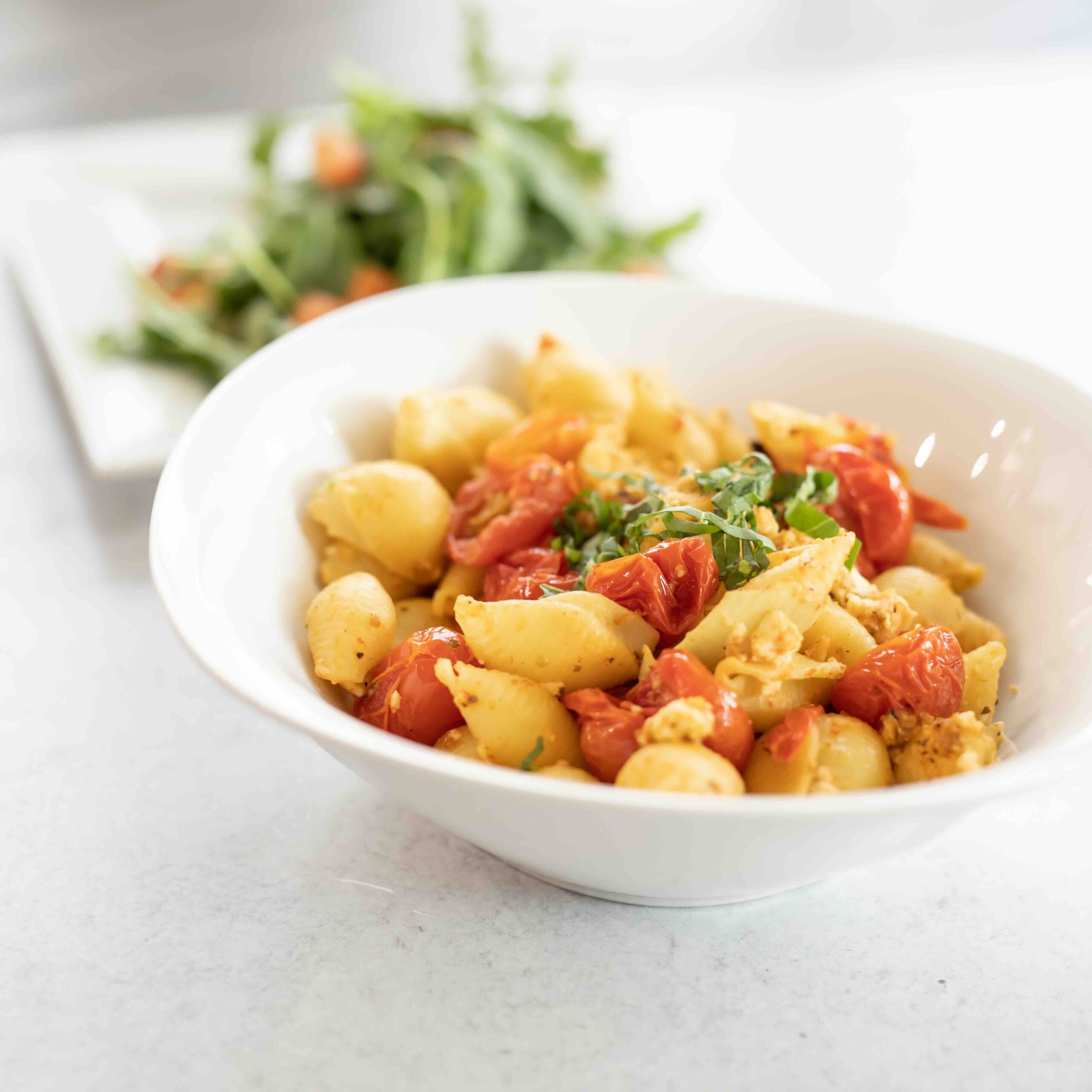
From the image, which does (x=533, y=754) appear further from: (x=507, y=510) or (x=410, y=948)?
(x=507, y=510)

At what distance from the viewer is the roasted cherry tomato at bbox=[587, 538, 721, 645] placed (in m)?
1.05

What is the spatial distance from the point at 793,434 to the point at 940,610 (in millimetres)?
275

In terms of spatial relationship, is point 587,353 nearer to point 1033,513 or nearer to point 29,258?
point 1033,513

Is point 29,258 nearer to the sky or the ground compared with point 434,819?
nearer to the sky

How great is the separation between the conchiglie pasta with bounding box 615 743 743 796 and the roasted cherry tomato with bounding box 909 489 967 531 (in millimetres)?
573

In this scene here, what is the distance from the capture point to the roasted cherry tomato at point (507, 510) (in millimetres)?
1229

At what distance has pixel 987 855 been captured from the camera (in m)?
1.14

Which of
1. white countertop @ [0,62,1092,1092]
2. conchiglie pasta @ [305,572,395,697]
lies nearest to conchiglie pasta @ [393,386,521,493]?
conchiglie pasta @ [305,572,395,697]

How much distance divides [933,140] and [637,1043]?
2.76 metres

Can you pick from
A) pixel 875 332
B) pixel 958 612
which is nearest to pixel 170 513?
pixel 958 612

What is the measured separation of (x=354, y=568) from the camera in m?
1.25

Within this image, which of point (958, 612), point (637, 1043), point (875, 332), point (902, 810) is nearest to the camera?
point (902, 810)

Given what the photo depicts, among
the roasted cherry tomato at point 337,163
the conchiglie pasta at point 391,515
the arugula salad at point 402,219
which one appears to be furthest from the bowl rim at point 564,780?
the roasted cherry tomato at point 337,163

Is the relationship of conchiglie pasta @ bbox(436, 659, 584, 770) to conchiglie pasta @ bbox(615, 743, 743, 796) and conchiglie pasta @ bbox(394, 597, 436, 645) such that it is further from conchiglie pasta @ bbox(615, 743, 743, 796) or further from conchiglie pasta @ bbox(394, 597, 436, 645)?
conchiglie pasta @ bbox(394, 597, 436, 645)
